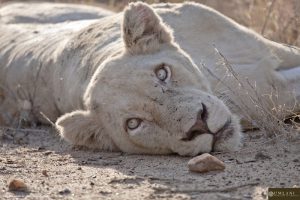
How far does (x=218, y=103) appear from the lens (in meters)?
4.85

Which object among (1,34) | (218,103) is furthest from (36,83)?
(218,103)

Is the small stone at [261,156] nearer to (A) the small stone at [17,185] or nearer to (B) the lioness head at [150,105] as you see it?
(B) the lioness head at [150,105]

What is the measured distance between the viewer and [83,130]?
531 cm

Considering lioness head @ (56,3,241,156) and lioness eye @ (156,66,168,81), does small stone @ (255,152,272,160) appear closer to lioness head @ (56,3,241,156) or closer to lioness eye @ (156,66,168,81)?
lioness head @ (56,3,241,156)

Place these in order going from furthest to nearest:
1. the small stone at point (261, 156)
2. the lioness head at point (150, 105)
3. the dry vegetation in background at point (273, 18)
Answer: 1. the dry vegetation in background at point (273, 18)
2. the lioness head at point (150, 105)
3. the small stone at point (261, 156)

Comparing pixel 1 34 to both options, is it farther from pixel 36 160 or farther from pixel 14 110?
pixel 36 160

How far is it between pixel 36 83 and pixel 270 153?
272 centimetres

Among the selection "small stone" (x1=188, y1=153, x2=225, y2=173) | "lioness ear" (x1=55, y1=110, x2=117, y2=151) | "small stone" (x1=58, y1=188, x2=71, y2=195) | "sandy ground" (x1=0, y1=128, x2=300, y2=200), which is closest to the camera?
"sandy ground" (x1=0, y1=128, x2=300, y2=200)

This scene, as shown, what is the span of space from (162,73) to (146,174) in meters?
0.78

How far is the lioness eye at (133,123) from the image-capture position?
16.1ft

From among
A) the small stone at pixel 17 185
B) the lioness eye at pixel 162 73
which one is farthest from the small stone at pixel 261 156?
the small stone at pixel 17 185

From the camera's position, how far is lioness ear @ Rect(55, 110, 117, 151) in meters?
5.27

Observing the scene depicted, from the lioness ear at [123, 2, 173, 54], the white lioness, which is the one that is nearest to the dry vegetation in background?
the white lioness

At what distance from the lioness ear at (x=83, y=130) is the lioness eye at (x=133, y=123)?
1.12 feet
